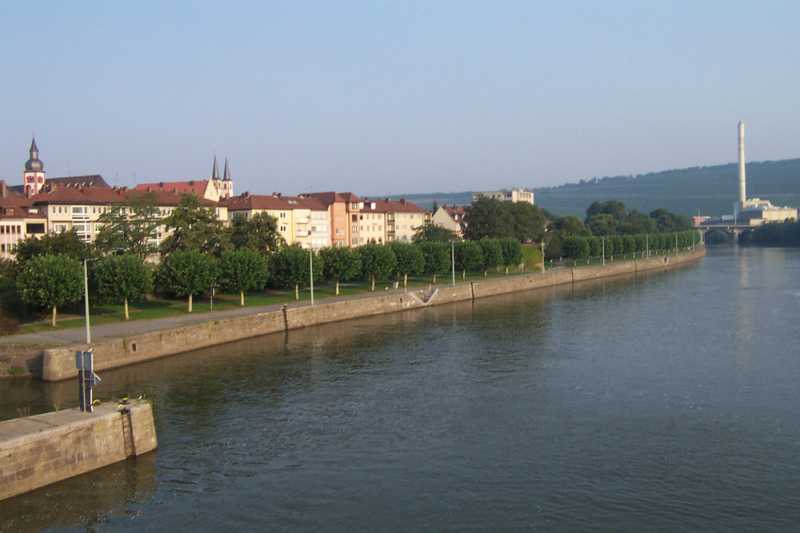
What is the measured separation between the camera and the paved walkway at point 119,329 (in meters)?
42.2

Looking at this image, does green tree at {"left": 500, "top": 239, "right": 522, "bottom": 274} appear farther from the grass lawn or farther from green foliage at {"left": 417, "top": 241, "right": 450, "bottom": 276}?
the grass lawn

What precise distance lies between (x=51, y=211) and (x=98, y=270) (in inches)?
1273

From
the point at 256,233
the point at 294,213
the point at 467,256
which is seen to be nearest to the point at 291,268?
the point at 256,233

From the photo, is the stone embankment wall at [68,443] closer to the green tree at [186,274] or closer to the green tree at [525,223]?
the green tree at [186,274]

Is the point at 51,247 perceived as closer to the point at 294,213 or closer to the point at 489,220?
the point at 294,213

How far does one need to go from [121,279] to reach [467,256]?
4575 cm

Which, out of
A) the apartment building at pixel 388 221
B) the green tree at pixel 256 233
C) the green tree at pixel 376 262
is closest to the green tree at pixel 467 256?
the green tree at pixel 376 262

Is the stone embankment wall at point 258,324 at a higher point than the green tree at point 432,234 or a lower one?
lower

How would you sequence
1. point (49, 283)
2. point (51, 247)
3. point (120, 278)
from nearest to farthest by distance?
point (49, 283)
point (120, 278)
point (51, 247)

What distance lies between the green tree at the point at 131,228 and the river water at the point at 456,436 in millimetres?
22191

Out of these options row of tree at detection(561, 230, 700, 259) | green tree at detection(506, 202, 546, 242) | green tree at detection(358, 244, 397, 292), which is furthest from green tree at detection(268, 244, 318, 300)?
row of tree at detection(561, 230, 700, 259)

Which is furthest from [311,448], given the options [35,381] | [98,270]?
[98,270]

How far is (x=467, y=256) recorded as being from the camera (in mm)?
88812

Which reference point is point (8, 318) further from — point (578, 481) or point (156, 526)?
point (578, 481)
